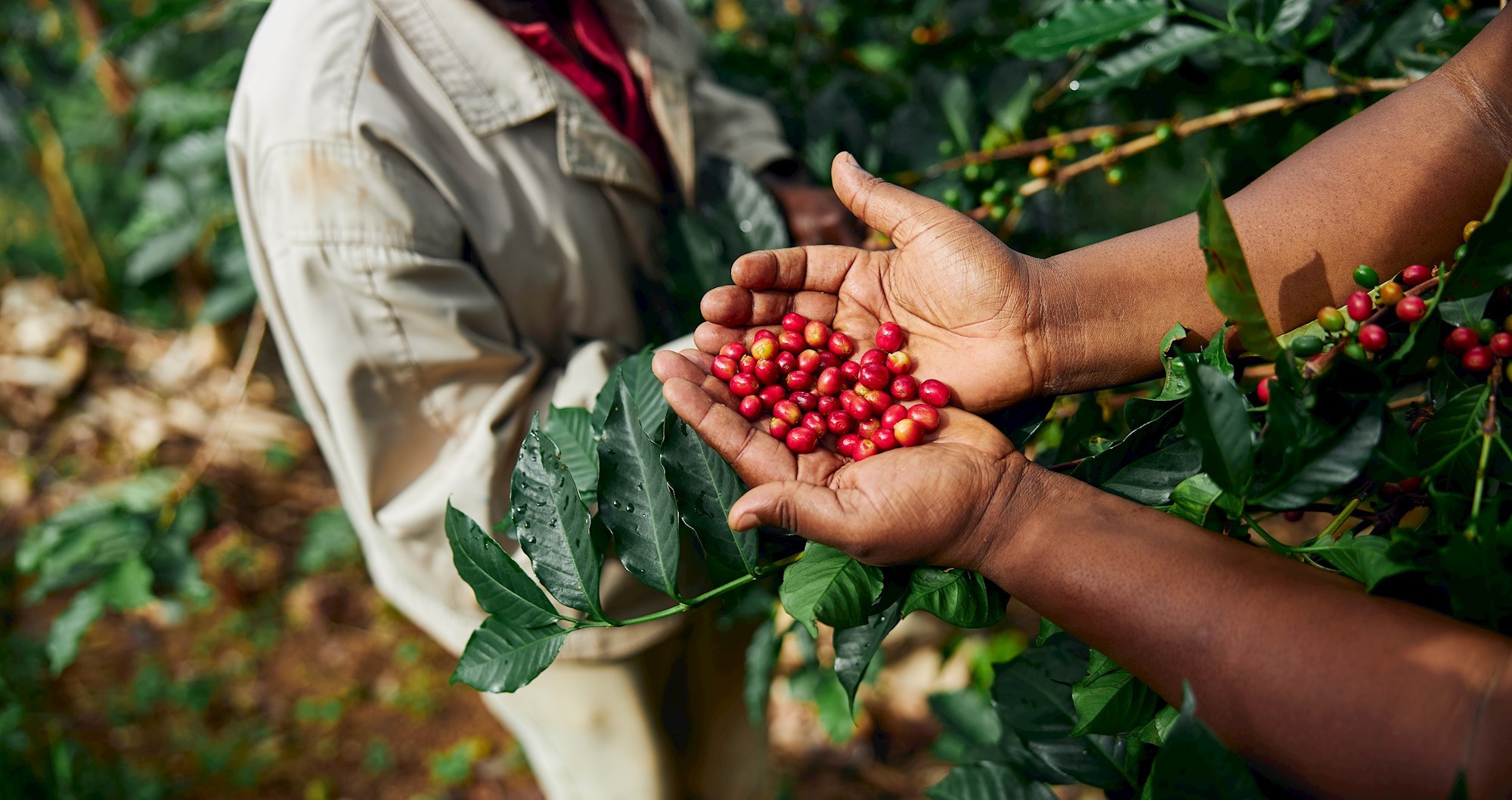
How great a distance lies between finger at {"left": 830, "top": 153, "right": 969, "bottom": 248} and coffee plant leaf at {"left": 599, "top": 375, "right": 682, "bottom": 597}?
20.5 inches

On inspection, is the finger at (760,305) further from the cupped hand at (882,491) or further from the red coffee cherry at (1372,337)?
the red coffee cherry at (1372,337)

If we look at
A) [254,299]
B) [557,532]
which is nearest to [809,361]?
[557,532]

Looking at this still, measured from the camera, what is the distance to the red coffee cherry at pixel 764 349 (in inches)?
Result: 50.7

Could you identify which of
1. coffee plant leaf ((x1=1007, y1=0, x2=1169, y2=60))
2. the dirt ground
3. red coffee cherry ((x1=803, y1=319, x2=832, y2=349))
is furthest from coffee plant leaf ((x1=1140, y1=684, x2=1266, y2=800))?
the dirt ground

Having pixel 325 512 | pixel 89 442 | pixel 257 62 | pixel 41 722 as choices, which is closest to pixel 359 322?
pixel 257 62

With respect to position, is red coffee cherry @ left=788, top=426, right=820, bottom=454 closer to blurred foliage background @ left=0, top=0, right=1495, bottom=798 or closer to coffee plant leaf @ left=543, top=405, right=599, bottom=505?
coffee plant leaf @ left=543, top=405, right=599, bottom=505

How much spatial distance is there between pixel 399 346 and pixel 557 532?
0.66 meters

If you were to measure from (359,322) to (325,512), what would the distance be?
252 centimetres

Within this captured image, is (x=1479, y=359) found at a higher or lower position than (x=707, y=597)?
higher

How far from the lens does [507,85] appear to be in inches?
62.8

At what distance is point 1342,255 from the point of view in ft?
3.91

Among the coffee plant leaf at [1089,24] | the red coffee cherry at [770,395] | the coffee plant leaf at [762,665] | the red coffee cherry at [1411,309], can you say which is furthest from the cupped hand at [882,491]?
the coffee plant leaf at [1089,24]

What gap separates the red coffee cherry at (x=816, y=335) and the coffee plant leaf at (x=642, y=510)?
45 centimetres

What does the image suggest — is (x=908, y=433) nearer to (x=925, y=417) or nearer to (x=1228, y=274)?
(x=925, y=417)
